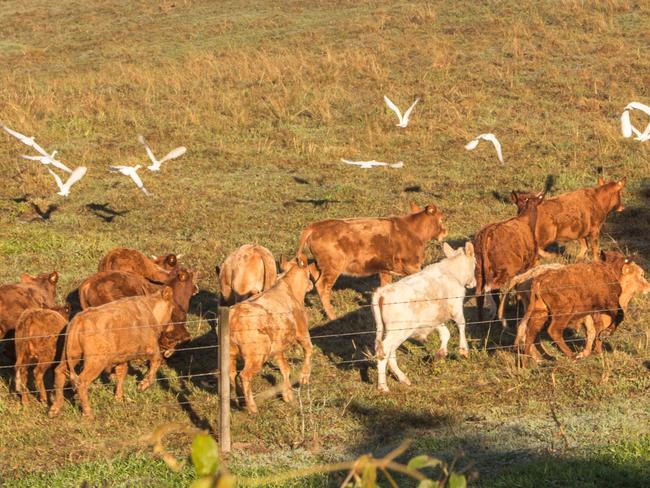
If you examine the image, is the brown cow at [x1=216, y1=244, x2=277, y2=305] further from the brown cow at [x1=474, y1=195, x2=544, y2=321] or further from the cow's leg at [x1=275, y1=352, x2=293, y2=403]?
the brown cow at [x1=474, y1=195, x2=544, y2=321]

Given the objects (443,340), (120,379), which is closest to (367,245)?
(443,340)

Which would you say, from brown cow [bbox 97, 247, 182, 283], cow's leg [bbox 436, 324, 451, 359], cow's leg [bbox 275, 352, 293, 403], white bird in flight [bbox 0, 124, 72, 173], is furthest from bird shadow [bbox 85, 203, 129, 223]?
cow's leg [bbox 275, 352, 293, 403]

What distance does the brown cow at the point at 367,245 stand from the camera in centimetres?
1260

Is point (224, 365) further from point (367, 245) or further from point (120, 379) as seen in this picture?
point (367, 245)

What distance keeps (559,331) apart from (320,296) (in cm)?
313

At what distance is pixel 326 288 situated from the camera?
41.4 ft

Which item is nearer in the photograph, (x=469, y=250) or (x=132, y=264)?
(x=469, y=250)

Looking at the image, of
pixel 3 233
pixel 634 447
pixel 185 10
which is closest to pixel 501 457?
pixel 634 447

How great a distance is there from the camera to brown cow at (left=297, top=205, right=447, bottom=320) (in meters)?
12.6

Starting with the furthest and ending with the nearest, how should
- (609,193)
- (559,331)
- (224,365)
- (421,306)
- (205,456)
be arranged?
(609,193), (559,331), (421,306), (224,365), (205,456)

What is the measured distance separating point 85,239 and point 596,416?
8.97m

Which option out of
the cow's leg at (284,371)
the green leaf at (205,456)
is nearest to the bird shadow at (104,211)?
the cow's leg at (284,371)

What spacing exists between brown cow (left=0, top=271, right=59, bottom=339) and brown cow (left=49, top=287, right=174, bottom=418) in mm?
1239

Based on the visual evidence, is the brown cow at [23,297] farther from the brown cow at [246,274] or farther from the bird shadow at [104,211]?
the bird shadow at [104,211]
